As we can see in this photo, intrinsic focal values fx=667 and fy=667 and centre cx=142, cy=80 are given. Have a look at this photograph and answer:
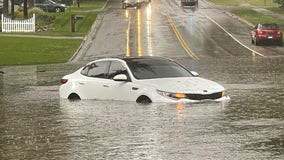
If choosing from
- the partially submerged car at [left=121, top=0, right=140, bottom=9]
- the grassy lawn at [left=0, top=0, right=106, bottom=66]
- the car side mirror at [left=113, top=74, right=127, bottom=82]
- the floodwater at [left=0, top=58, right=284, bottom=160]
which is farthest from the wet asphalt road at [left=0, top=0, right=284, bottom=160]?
the partially submerged car at [left=121, top=0, right=140, bottom=9]

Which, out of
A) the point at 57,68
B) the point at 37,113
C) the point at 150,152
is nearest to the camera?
the point at 150,152

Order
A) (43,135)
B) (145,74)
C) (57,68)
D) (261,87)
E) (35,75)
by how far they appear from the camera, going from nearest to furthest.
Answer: (43,135) < (145,74) < (261,87) < (35,75) < (57,68)

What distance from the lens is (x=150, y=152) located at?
1002 centimetres

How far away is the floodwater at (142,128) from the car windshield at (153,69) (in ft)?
3.47

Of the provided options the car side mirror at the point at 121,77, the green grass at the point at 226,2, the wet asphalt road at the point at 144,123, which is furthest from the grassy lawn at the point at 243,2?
the car side mirror at the point at 121,77

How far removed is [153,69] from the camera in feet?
56.4

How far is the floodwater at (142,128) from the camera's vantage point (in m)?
10.1

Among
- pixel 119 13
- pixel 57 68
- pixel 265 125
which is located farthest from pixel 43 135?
pixel 119 13

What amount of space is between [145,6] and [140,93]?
6789 centimetres

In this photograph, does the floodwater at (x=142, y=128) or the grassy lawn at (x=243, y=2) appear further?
the grassy lawn at (x=243, y=2)

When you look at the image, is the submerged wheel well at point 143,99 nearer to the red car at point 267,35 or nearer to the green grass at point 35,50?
the green grass at point 35,50

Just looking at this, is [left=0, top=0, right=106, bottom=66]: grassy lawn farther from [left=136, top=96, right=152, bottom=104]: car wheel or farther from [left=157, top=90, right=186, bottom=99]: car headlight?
[left=157, top=90, right=186, bottom=99]: car headlight

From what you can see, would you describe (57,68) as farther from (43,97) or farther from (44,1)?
(44,1)

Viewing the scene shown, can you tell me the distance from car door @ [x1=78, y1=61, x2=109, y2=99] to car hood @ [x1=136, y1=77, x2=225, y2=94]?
4.71 ft
